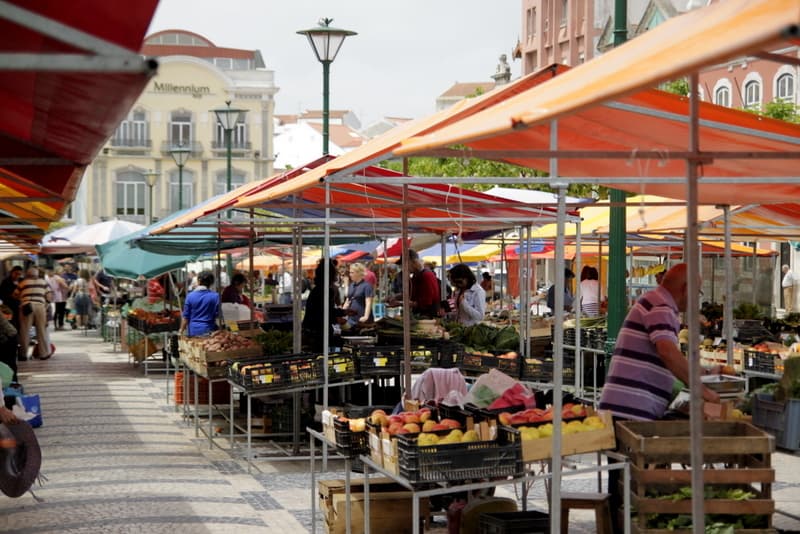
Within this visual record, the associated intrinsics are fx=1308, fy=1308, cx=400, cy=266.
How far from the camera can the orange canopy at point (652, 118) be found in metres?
3.82

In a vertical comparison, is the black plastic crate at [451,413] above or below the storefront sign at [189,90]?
below

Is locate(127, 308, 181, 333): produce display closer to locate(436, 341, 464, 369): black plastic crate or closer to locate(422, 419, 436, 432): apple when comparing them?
locate(436, 341, 464, 369): black plastic crate

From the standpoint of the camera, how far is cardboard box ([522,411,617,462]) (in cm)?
742

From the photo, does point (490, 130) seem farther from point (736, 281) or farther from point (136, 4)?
point (736, 281)

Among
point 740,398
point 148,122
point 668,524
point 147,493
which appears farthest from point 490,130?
point 148,122

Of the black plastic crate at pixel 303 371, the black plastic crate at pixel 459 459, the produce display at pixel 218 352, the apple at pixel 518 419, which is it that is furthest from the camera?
the produce display at pixel 218 352

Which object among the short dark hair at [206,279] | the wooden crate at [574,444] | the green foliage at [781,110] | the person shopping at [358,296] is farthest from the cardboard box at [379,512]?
the green foliage at [781,110]

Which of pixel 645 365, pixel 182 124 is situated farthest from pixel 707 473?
pixel 182 124

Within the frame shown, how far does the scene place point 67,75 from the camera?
4.43 meters

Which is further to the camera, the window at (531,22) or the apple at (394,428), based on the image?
the window at (531,22)

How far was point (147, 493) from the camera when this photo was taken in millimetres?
10953

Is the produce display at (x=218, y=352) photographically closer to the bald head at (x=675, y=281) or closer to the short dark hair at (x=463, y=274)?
the short dark hair at (x=463, y=274)

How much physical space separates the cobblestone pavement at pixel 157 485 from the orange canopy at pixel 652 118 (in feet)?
8.67

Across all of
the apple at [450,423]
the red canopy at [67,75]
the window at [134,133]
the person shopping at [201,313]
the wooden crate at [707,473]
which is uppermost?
the window at [134,133]
